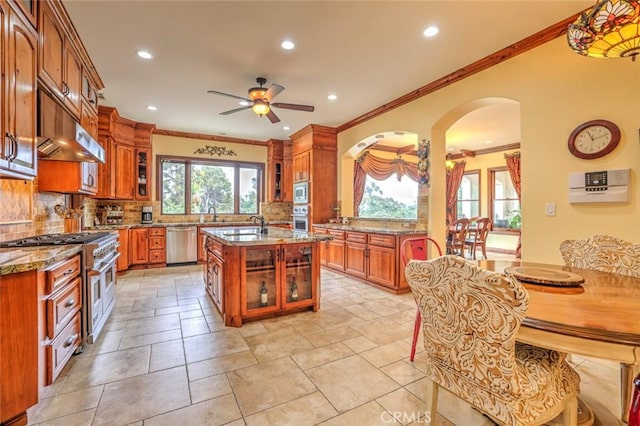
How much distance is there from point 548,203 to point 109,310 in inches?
178

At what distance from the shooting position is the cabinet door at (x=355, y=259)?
15.2 feet

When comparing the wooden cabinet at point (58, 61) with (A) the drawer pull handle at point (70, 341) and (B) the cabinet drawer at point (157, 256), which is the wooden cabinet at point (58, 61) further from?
(B) the cabinet drawer at point (157, 256)

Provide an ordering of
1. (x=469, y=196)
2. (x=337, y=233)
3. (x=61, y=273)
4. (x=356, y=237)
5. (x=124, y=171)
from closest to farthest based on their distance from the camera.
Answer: (x=61, y=273)
(x=356, y=237)
(x=337, y=233)
(x=124, y=171)
(x=469, y=196)

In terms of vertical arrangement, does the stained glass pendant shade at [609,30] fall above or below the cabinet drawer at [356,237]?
above

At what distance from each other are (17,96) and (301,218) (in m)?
4.81

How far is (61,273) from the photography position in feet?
6.45

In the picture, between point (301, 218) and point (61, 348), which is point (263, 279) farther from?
point (301, 218)

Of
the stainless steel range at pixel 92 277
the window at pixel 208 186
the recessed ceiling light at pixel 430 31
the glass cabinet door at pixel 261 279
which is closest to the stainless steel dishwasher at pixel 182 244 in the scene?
the window at pixel 208 186

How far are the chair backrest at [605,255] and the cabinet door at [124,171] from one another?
644 centimetres

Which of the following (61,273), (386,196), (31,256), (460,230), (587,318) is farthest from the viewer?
(386,196)

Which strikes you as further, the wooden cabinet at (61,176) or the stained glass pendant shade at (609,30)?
the wooden cabinet at (61,176)

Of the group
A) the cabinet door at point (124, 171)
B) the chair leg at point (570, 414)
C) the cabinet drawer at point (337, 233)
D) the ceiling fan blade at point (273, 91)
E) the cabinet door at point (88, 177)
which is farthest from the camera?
the cabinet door at point (124, 171)

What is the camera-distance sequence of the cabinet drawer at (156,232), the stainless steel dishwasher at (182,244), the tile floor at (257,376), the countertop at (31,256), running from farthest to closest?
1. the stainless steel dishwasher at (182,244)
2. the cabinet drawer at (156,232)
3. the tile floor at (257,376)
4. the countertop at (31,256)

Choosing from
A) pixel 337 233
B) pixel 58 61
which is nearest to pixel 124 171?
pixel 58 61
